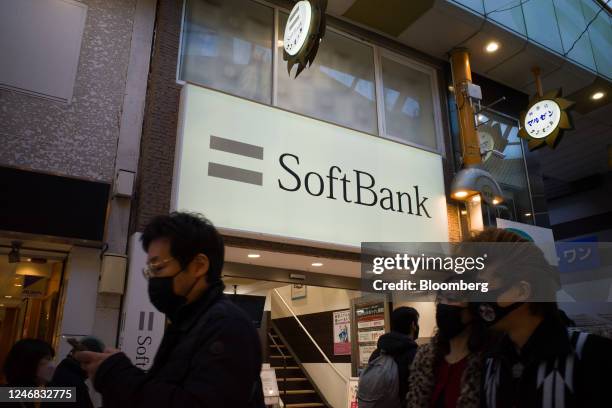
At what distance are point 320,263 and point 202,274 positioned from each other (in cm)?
579

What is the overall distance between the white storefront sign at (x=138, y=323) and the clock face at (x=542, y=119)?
7.55m

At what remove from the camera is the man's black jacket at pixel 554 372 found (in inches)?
52.1

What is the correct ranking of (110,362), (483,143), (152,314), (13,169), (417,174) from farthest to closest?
(483,143) < (417,174) < (152,314) < (13,169) < (110,362)

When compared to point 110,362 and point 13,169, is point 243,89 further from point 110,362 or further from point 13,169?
point 110,362

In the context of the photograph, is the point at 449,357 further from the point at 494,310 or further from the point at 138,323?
the point at 138,323

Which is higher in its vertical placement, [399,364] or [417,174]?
[417,174]

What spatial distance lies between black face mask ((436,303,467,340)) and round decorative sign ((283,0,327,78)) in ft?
14.7

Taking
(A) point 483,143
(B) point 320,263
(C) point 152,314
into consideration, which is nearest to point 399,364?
(C) point 152,314

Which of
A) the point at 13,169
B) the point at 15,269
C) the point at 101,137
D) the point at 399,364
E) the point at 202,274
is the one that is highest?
the point at 101,137

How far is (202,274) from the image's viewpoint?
1613 mm

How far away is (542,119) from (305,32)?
5.42 m

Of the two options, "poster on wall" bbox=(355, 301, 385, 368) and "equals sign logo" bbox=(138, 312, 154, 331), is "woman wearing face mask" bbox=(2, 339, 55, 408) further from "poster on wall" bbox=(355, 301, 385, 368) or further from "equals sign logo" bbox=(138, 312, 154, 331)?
"poster on wall" bbox=(355, 301, 385, 368)

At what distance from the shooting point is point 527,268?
5.45ft

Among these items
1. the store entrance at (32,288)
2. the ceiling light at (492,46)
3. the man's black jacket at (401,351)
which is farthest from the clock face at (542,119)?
the store entrance at (32,288)
